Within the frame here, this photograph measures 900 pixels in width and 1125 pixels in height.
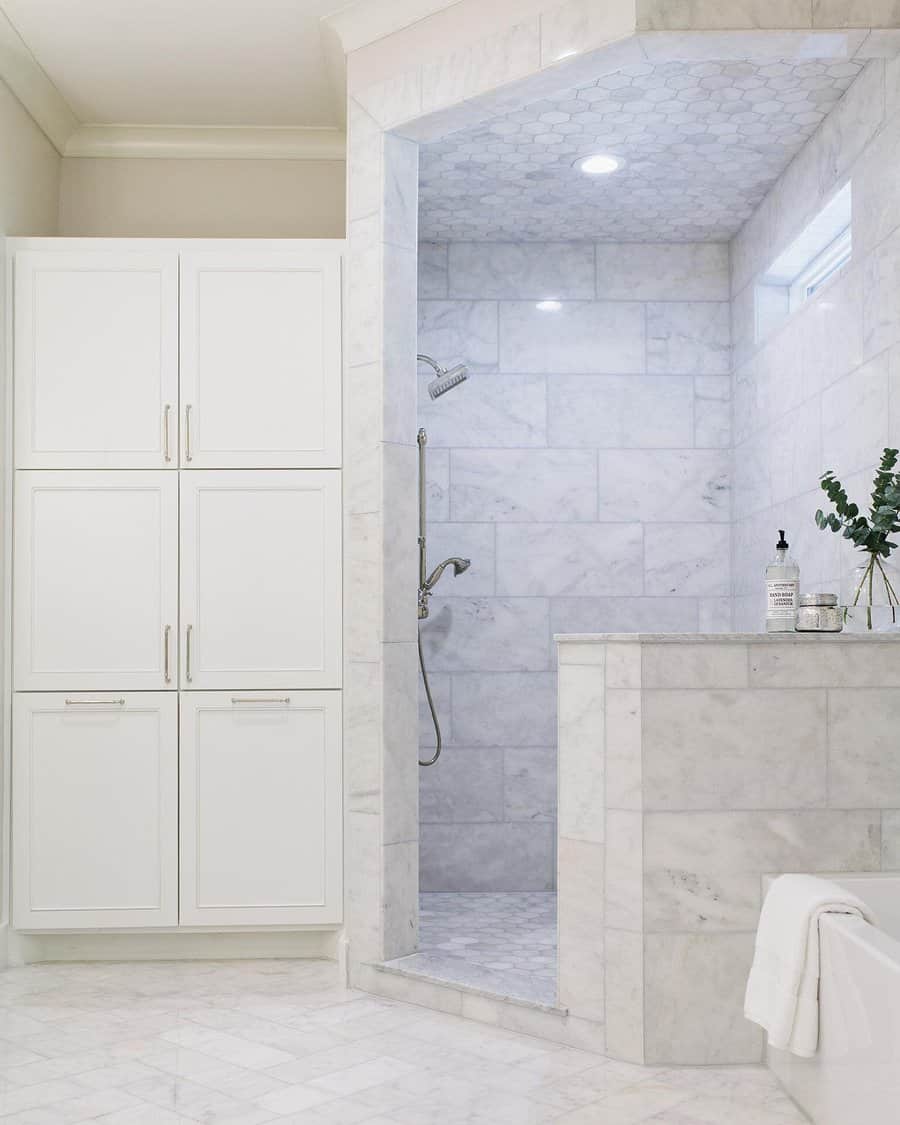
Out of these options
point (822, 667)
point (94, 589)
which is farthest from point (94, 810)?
point (822, 667)

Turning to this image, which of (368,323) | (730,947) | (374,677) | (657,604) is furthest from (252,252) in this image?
(730,947)

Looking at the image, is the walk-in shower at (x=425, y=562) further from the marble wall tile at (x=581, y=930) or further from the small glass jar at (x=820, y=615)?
the small glass jar at (x=820, y=615)

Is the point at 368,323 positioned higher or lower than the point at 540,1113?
higher

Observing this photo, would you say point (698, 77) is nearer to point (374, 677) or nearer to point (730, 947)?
point (374, 677)

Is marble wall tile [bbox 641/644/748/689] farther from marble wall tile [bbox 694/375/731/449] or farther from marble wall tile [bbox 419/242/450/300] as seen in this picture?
marble wall tile [bbox 419/242/450/300]

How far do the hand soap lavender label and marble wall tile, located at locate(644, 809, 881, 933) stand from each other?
488 millimetres

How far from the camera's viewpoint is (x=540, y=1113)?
262 cm

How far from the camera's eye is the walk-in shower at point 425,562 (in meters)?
4.34

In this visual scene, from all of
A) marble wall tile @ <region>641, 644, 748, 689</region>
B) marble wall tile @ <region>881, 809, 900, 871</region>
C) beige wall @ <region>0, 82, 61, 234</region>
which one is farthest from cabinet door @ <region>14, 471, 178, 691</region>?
marble wall tile @ <region>881, 809, 900, 871</region>

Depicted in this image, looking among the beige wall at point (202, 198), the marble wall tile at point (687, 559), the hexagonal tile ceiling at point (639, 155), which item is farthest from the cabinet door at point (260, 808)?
the hexagonal tile ceiling at point (639, 155)

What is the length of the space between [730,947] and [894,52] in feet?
7.55

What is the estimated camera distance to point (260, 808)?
3820 mm

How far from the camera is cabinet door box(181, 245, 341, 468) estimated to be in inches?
152

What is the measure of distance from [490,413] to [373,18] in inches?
66.6
